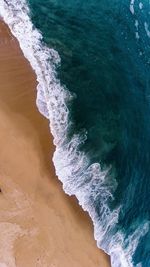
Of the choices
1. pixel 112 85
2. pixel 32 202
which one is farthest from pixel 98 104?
pixel 32 202

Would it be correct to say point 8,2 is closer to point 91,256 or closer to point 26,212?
point 26,212

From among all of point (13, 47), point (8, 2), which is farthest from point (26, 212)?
point (8, 2)

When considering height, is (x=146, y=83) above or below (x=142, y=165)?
above

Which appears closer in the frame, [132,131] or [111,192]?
[111,192]

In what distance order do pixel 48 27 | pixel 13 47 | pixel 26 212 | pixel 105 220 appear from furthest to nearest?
pixel 48 27, pixel 13 47, pixel 105 220, pixel 26 212

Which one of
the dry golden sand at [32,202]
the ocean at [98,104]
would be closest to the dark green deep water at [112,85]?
the ocean at [98,104]

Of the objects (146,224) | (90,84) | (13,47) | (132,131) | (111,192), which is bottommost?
(146,224)

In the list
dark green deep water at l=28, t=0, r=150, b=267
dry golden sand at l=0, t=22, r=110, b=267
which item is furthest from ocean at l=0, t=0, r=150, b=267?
dry golden sand at l=0, t=22, r=110, b=267
